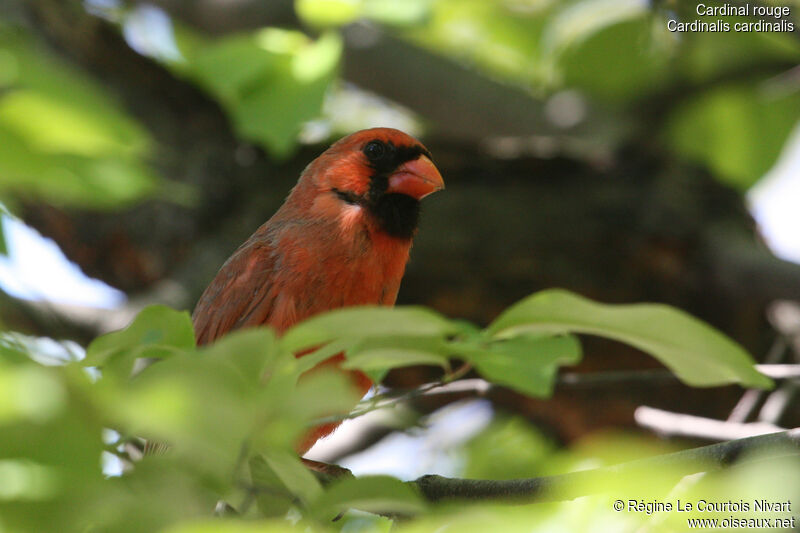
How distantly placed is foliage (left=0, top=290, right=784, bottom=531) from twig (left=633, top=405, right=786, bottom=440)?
3.26 ft

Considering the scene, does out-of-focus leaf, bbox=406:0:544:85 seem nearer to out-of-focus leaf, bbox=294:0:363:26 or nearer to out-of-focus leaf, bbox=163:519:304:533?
out-of-focus leaf, bbox=294:0:363:26

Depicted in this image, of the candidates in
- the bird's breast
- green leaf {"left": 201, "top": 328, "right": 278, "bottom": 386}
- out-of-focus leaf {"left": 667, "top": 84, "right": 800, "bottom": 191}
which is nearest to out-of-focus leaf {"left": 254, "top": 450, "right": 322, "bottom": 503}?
green leaf {"left": 201, "top": 328, "right": 278, "bottom": 386}

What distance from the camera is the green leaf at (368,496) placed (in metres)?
1.14

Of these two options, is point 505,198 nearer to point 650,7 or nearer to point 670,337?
point 650,7

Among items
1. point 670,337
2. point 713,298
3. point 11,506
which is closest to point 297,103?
point 670,337

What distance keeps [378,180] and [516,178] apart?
1.34 m

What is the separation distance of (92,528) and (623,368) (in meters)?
3.21

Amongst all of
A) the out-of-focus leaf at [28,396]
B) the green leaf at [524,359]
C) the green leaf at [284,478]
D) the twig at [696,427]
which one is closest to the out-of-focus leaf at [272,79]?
the twig at [696,427]

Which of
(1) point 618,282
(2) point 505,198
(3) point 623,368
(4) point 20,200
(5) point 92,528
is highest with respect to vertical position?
(4) point 20,200

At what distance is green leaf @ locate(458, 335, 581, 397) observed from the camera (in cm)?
134

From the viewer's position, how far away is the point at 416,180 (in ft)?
9.81

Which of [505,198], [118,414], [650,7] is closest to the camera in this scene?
[118,414]

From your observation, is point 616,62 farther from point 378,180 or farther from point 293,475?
point 293,475

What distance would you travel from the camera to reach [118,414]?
3.07ft
